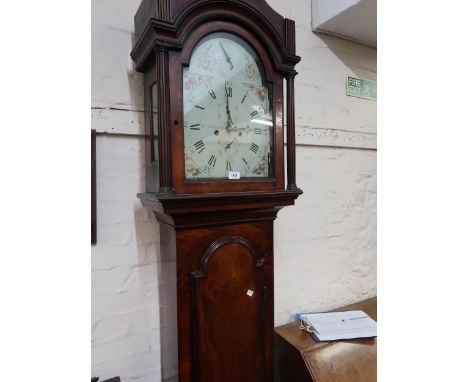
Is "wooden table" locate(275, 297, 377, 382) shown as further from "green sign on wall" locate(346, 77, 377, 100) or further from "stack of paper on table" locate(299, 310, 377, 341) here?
"green sign on wall" locate(346, 77, 377, 100)

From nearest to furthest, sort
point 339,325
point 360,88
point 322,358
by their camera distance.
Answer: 1. point 322,358
2. point 339,325
3. point 360,88

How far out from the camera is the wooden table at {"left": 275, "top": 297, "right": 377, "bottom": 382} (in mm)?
1160

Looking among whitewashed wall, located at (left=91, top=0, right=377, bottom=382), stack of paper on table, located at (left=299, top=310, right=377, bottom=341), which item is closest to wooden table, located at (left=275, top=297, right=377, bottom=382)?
stack of paper on table, located at (left=299, top=310, right=377, bottom=341)

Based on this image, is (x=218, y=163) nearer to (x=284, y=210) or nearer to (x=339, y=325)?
(x=284, y=210)

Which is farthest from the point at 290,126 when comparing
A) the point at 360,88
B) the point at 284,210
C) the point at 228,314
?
the point at 360,88

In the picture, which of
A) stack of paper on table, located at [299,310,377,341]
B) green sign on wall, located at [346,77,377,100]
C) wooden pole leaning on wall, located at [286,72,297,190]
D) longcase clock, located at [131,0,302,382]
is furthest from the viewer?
green sign on wall, located at [346,77,377,100]

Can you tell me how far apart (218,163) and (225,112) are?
16 centimetres

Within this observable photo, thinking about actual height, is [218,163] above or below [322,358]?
above

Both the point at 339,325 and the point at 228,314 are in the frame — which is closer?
the point at 228,314

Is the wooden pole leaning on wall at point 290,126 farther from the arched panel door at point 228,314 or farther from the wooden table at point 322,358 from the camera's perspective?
the wooden table at point 322,358

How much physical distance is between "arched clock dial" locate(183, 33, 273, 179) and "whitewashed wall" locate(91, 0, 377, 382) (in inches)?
11.7

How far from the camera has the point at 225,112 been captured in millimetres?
953

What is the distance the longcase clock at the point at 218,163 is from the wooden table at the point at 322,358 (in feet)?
0.66
